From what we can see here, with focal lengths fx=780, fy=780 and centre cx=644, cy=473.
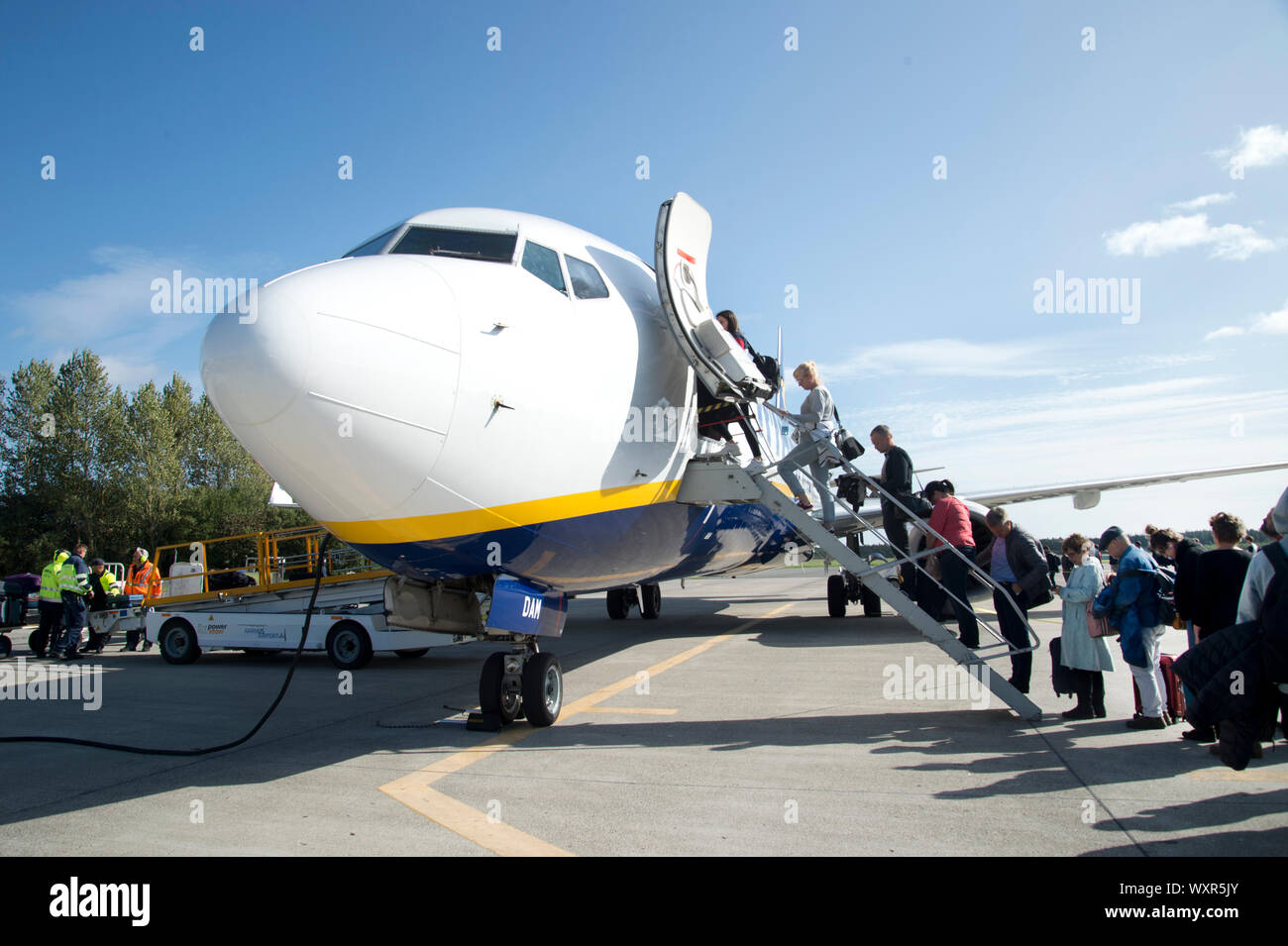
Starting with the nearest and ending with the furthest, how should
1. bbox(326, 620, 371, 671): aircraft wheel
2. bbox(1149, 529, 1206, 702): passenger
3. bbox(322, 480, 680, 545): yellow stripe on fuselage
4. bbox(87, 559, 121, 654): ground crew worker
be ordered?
bbox(322, 480, 680, 545): yellow stripe on fuselage, bbox(1149, 529, 1206, 702): passenger, bbox(326, 620, 371, 671): aircraft wheel, bbox(87, 559, 121, 654): ground crew worker

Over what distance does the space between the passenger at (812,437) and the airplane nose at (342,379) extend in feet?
11.2

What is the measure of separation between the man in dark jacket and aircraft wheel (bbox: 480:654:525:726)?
4.32m

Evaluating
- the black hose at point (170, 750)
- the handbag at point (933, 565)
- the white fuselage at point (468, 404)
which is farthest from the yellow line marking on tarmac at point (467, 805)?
the handbag at point (933, 565)

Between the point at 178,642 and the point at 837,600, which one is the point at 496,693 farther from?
the point at 837,600

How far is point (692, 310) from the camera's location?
666 centimetres

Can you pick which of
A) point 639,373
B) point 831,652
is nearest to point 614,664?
point 831,652

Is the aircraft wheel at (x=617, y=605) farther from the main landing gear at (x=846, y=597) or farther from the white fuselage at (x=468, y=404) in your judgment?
the white fuselage at (x=468, y=404)

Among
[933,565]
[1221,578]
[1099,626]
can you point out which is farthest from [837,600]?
[1221,578]

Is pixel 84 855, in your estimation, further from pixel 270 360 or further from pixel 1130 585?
pixel 1130 585

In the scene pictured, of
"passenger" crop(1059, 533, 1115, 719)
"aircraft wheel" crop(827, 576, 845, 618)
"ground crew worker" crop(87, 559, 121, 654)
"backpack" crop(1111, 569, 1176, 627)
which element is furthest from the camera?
"aircraft wheel" crop(827, 576, 845, 618)

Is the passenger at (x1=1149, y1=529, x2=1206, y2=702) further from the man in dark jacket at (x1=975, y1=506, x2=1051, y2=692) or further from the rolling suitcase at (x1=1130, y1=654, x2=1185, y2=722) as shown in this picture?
the man in dark jacket at (x1=975, y1=506, x2=1051, y2=692)

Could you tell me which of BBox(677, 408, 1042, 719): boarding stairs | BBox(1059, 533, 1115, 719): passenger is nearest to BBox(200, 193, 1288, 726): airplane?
BBox(677, 408, 1042, 719): boarding stairs

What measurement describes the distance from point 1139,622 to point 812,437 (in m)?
2.88

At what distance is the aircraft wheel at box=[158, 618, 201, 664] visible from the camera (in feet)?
40.2
